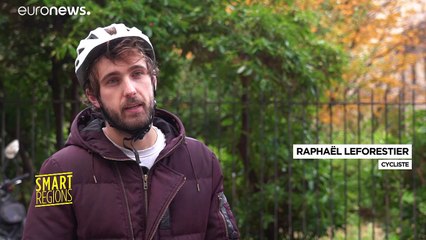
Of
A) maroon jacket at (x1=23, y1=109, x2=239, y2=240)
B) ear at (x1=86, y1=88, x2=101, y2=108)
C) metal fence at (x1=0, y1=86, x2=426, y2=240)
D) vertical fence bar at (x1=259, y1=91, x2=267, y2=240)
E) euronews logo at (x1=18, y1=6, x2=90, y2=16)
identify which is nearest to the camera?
maroon jacket at (x1=23, y1=109, x2=239, y2=240)

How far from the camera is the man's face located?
5.84ft

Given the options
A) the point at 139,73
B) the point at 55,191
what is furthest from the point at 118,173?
the point at 139,73

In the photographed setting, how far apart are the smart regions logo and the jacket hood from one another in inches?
4.1

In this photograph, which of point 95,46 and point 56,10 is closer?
point 95,46

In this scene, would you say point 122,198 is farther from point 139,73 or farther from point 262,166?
point 262,166

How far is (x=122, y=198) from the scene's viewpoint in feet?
5.82

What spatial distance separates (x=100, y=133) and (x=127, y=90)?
0.18 metres

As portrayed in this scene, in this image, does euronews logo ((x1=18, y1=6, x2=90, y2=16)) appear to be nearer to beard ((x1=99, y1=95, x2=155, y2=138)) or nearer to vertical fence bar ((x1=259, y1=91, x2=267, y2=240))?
vertical fence bar ((x1=259, y1=91, x2=267, y2=240))

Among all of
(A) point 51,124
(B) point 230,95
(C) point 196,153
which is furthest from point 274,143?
(C) point 196,153

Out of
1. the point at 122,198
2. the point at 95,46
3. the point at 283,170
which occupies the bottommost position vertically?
the point at 122,198

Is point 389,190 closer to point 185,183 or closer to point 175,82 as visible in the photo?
point 175,82

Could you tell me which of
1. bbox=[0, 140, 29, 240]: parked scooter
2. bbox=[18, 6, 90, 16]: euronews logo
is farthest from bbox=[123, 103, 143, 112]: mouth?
bbox=[0, 140, 29, 240]: parked scooter

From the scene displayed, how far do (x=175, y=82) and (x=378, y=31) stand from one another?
4.77 meters

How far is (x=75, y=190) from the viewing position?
1.78 metres
